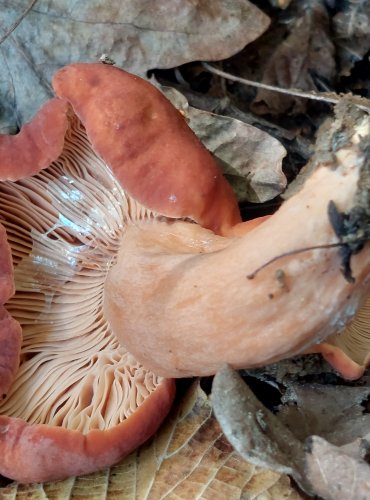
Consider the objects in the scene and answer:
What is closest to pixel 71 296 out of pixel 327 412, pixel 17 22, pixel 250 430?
pixel 250 430

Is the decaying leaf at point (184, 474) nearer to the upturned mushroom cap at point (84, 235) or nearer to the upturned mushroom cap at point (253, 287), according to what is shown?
the upturned mushroom cap at point (84, 235)

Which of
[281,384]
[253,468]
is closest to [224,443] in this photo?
[253,468]

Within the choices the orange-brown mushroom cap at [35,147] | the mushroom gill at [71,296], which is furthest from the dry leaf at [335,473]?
the orange-brown mushroom cap at [35,147]

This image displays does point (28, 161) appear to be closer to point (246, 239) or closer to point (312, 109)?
point (246, 239)

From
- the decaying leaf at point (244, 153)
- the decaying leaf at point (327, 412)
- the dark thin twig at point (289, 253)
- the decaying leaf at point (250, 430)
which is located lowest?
the decaying leaf at point (327, 412)

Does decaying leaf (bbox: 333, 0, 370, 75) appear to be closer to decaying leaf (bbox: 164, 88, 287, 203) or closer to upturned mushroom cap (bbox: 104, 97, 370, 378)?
decaying leaf (bbox: 164, 88, 287, 203)

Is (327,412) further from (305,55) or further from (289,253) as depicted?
(305,55)

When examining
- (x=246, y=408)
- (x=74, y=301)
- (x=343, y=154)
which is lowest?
(x=74, y=301)
